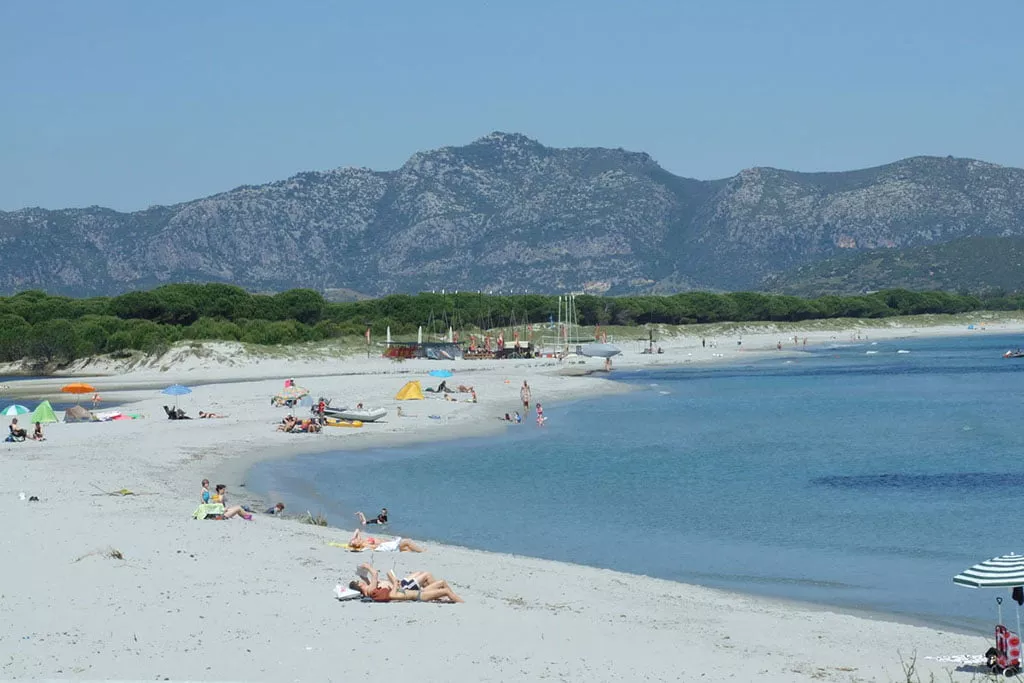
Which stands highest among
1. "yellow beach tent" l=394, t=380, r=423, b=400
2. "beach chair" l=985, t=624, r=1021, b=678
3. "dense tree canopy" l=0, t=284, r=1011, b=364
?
"dense tree canopy" l=0, t=284, r=1011, b=364

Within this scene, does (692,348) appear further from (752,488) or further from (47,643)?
(47,643)

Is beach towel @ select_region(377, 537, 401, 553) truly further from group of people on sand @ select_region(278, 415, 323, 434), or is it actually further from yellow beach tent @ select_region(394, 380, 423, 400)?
yellow beach tent @ select_region(394, 380, 423, 400)

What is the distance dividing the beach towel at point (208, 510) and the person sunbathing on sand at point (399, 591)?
7125 mm

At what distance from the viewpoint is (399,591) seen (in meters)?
15.6

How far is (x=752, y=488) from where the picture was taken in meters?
30.9

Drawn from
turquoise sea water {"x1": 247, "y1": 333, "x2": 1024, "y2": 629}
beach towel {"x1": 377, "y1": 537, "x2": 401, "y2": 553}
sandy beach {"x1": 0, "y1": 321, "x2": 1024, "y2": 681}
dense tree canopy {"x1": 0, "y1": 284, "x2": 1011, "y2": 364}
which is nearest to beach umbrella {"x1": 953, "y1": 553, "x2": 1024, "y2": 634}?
sandy beach {"x1": 0, "y1": 321, "x2": 1024, "y2": 681}

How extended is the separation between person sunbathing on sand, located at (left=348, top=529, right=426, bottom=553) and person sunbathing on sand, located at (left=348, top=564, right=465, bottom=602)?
3906mm

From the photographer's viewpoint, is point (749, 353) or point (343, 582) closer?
point (343, 582)

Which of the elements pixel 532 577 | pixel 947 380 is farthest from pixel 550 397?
pixel 532 577

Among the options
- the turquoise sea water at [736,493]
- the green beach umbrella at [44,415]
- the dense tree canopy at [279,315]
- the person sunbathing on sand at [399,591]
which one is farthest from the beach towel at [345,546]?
the dense tree canopy at [279,315]

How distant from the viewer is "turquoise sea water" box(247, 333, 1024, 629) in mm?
20884

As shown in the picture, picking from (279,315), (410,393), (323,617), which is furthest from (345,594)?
(279,315)

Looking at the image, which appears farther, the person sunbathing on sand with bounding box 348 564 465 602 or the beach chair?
the person sunbathing on sand with bounding box 348 564 465 602

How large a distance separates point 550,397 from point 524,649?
4633cm
